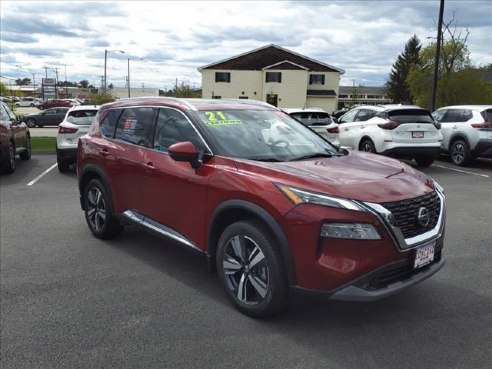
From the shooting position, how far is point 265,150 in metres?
4.24

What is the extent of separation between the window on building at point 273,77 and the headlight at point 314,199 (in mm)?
53754

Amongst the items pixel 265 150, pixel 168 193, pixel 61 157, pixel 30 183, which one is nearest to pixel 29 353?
pixel 168 193

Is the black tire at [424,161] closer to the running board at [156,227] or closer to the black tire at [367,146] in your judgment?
the black tire at [367,146]

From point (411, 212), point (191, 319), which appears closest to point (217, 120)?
point (191, 319)

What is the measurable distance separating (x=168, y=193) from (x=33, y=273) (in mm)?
1643

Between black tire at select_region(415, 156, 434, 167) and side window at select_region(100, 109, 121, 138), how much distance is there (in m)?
8.78

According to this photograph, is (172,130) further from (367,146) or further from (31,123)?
(31,123)

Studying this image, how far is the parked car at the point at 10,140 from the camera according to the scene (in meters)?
10.6

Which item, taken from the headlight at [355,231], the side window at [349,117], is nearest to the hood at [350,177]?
the headlight at [355,231]

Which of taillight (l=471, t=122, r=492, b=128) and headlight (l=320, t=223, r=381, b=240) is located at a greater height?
taillight (l=471, t=122, r=492, b=128)

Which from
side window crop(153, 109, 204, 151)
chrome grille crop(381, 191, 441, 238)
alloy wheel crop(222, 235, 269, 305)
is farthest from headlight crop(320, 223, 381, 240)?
side window crop(153, 109, 204, 151)

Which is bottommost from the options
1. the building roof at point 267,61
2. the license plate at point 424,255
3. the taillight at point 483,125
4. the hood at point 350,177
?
the license plate at point 424,255

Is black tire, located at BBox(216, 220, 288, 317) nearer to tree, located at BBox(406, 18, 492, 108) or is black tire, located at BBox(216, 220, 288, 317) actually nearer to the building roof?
tree, located at BBox(406, 18, 492, 108)

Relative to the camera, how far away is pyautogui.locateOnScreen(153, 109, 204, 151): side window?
4.41m
